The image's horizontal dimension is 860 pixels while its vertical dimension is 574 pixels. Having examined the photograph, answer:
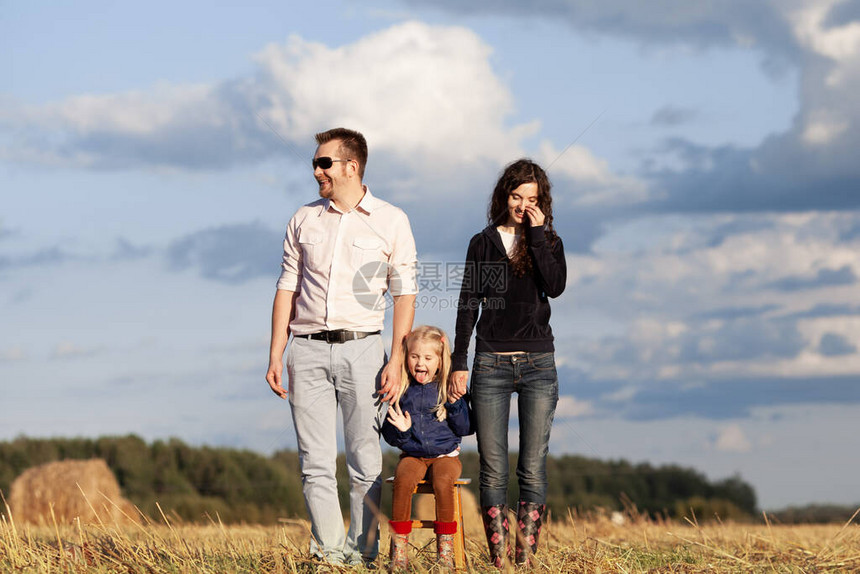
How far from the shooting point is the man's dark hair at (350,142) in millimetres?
5758

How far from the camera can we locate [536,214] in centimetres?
555

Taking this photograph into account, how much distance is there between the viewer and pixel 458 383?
17.9 feet

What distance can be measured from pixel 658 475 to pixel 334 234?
2649cm

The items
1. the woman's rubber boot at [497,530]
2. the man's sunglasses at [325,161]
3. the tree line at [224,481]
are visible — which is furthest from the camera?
the tree line at [224,481]

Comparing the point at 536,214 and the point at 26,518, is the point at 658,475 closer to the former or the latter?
the point at 26,518

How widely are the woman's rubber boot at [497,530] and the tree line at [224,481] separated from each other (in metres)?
15.4

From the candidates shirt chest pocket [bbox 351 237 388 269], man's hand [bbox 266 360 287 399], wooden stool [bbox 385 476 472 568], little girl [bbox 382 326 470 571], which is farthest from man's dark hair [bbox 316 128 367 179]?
wooden stool [bbox 385 476 472 568]

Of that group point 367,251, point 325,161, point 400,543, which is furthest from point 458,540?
point 325,161

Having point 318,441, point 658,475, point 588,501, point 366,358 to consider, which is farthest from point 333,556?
point 658,475

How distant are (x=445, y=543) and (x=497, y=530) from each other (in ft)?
1.25

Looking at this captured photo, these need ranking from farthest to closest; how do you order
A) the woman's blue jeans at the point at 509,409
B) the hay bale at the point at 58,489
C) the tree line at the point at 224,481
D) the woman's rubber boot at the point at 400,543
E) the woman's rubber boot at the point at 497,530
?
the tree line at the point at 224,481 → the hay bale at the point at 58,489 → the woman's rubber boot at the point at 497,530 → the woman's blue jeans at the point at 509,409 → the woman's rubber boot at the point at 400,543

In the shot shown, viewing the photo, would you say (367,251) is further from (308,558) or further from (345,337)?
(308,558)

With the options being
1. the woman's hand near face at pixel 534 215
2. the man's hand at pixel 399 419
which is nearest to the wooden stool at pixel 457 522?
the man's hand at pixel 399 419

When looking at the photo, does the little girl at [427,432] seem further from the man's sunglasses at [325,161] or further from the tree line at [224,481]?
the tree line at [224,481]
